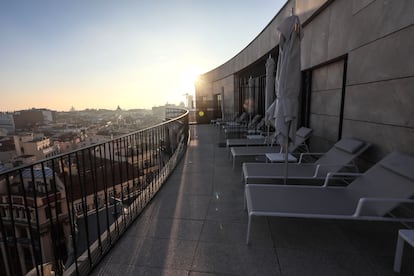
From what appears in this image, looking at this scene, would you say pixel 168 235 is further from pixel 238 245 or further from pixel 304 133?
pixel 304 133

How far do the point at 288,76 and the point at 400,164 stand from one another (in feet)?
5.50

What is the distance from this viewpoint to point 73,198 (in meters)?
1.82

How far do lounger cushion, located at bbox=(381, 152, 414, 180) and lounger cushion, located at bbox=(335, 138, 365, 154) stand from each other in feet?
2.26

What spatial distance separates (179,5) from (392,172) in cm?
685

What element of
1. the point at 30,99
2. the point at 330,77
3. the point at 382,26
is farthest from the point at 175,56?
the point at 30,99

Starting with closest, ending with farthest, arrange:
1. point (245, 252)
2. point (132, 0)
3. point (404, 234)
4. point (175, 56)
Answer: point (404, 234) < point (245, 252) < point (132, 0) < point (175, 56)

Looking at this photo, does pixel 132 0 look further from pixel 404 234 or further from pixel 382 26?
pixel 404 234

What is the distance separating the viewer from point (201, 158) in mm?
5613

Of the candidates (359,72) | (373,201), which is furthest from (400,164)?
(359,72)

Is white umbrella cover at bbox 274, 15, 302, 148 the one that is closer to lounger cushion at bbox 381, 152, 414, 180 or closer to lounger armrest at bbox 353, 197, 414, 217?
lounger cushion at bbox 381, 152, 414, 180

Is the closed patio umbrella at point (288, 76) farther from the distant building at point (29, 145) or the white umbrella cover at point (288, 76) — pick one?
the distant building at point (29, 145)

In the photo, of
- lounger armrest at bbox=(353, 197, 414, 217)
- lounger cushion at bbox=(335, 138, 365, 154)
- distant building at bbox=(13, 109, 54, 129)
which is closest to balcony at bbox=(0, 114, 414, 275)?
lounger armrest at bbox=(353, 197, 414, 217)

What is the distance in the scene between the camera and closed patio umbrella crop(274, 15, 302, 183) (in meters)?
2.75

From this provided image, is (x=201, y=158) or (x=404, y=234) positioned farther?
(x=201, y=158)
